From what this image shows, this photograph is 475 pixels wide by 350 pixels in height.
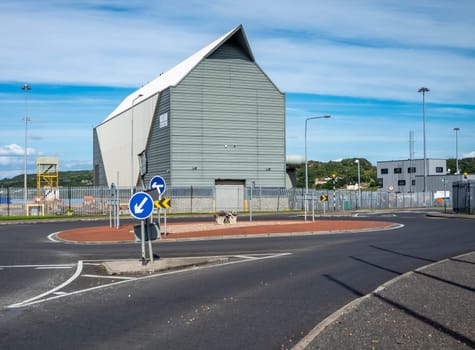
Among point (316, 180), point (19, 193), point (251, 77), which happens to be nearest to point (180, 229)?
point (19, 193)

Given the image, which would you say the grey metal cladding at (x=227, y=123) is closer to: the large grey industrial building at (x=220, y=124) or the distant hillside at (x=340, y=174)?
the large grey industrial building at (x=220, y=124)

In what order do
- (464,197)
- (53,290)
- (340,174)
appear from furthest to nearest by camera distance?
(340,174), (464,197), (53,290)

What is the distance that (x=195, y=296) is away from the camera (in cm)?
1037

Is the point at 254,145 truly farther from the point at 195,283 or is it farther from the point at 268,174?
the point at 195,283

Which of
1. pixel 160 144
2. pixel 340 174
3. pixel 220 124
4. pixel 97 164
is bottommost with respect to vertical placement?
pixel 340 174

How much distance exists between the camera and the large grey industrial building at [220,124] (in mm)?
58125

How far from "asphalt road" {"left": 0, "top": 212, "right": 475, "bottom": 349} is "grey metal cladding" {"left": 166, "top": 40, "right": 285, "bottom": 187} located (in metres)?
38.9

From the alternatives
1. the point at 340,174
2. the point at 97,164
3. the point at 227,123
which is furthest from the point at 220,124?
the point at 340,174

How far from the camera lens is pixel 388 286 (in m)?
10.4

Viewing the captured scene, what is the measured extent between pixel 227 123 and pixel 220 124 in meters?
0.75

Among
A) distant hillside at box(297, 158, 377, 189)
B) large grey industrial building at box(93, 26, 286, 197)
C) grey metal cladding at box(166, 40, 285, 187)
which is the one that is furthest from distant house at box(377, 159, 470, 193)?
large grey industrial building at box(93, 26, 286, 197)

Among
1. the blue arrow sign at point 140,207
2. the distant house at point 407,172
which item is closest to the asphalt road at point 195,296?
the blue arrow sign at point 140,207

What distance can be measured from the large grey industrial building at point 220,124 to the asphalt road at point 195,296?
38790 mm

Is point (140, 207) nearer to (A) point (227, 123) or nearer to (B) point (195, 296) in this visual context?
(B) point (195, 296)
